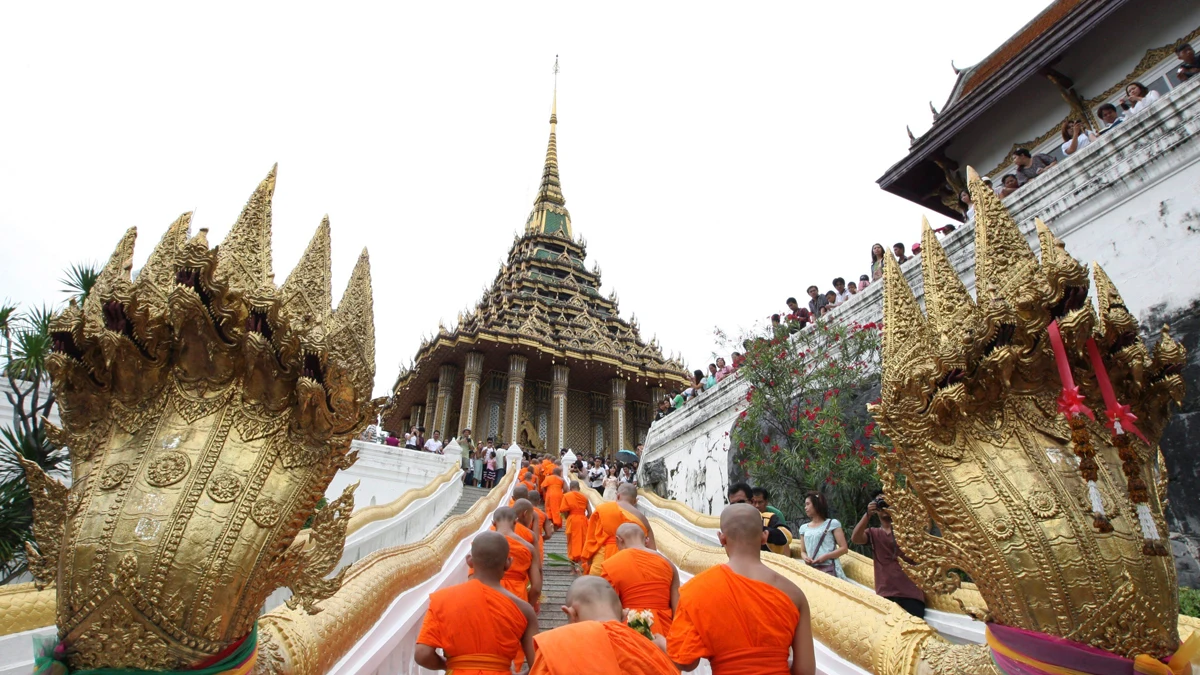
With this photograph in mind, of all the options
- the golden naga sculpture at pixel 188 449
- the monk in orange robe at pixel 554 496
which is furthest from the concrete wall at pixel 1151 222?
the monk in orange robe at pixel 554 496

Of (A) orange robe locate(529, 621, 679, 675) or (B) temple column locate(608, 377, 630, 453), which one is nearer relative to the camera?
(A) orange robe locate(529, 621, 679, 675)

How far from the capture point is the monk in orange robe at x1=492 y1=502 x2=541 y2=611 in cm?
438

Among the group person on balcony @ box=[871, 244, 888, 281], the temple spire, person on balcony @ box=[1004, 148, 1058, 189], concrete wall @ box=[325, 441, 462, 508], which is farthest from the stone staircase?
the temple spire

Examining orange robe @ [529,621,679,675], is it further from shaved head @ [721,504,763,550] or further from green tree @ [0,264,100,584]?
green tree @ [0,264,100,584]

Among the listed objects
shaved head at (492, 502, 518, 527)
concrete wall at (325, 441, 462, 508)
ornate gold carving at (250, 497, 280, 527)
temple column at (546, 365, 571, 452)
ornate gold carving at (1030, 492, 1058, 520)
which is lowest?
ornate gold carving at (250, 497, 280, 527)

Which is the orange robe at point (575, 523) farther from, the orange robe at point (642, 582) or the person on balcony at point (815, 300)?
the person on balcony at point (815, 300)

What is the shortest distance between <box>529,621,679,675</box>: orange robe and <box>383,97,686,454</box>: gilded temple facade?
79.5ft

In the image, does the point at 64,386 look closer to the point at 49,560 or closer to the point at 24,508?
the point at 49,560

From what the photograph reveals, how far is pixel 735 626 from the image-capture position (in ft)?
7.64

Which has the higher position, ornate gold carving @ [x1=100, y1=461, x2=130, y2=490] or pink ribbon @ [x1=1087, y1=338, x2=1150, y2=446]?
pink ribbon @ [x1=1087, y1=338, x2=1150, y2=446]

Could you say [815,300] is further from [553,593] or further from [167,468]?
[167,468]

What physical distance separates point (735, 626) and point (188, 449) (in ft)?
6.25

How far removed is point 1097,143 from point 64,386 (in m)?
8.45

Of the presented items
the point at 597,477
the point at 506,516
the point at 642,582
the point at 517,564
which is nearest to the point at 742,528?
the point at 642,582
